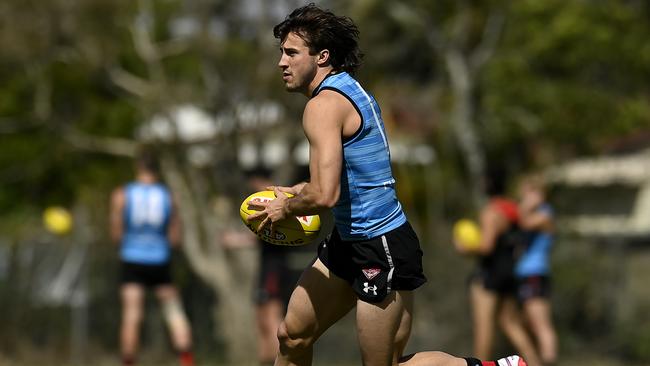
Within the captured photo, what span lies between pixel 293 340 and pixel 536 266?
6.39 meters

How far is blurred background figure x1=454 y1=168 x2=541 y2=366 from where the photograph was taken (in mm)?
10797

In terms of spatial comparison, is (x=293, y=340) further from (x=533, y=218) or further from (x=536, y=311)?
(x=536, y=311)

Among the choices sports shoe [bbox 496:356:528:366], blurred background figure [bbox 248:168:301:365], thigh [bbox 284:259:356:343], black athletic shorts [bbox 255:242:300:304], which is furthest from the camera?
black athletic shorts [bbox 255:242:300:304]

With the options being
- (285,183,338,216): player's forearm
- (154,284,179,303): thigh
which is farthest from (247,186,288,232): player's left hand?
(154,284,179,303): thigh

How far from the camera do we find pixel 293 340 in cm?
596

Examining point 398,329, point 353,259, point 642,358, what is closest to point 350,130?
point 353,259

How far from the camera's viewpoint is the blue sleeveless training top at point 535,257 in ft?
39.1

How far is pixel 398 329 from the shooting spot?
586cm

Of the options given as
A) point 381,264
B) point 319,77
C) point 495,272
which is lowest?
point 495,272

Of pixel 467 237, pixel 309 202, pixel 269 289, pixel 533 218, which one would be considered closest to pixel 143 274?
pixel 269 289

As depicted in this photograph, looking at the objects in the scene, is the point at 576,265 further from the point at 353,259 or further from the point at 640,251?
the point at 353,259

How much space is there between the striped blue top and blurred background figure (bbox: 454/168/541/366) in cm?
511

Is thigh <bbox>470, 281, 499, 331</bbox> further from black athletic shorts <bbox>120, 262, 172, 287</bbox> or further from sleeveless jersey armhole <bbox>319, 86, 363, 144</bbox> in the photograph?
sleeveless jersey armhole <bbox>319, 86, 363, 144</bbox>

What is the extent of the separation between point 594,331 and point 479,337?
4818mm
